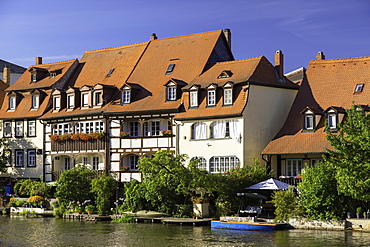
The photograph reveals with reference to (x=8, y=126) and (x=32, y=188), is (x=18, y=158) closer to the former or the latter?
(x=8, y=126)

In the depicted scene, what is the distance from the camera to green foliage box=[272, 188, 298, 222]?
36062 millimetres

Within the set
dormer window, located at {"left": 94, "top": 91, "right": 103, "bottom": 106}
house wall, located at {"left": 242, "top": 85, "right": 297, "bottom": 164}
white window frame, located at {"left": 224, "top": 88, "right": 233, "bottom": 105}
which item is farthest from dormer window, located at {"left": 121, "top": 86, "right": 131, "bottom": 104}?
house wall, located at {"left": 242, "top": 85, "right": 297, "bottom": 164}

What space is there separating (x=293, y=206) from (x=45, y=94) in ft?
83.4

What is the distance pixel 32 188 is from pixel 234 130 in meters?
15.5

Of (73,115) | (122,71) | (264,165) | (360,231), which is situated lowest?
(360,231)

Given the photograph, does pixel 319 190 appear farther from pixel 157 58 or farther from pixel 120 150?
pixel 157 58

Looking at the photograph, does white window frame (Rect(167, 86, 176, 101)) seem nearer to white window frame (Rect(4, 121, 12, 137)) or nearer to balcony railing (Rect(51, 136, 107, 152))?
balcony railing (Rect(51, 136, 107, 152))

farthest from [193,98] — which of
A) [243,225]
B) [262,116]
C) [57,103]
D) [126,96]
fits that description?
[57,103]

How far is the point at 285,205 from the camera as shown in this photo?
119 feet

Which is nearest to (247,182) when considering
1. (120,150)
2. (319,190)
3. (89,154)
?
(319,190)

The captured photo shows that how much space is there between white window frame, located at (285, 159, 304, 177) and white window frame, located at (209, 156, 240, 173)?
308 centimetres

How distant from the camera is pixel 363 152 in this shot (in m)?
33.8

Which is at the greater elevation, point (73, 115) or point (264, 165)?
point (73, 115)

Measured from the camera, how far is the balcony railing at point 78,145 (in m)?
48.8
